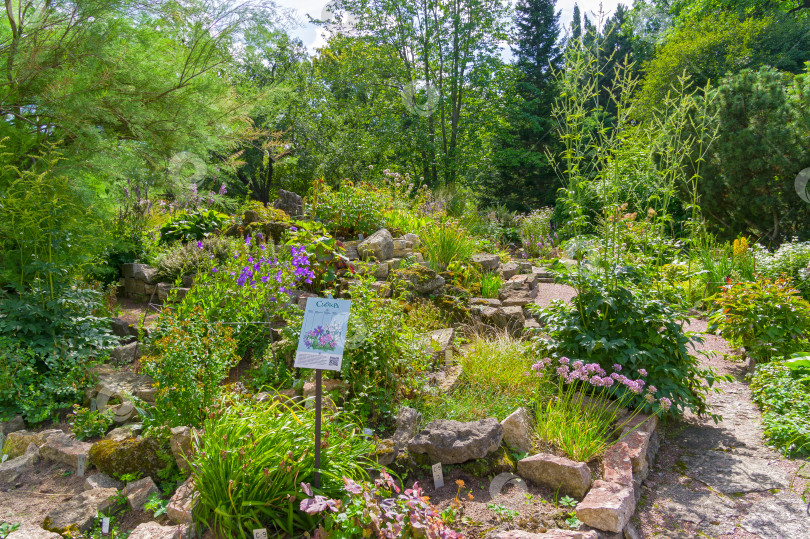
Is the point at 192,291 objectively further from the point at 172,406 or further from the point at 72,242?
the point at 172,406

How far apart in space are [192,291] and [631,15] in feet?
97.1

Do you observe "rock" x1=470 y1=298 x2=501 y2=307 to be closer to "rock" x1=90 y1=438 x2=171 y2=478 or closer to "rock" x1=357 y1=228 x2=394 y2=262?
"rock" x1=357 y1=228 x2=394 y2=262

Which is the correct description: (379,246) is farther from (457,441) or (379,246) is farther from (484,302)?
(457,441)

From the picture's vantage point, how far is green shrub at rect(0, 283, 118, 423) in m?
3.33

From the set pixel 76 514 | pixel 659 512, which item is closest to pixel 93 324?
pixel 76 514

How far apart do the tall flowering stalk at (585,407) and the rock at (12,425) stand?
11.3ft

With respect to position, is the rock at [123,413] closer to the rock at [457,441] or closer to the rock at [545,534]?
the rock at [457,441]

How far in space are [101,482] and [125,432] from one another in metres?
0.45

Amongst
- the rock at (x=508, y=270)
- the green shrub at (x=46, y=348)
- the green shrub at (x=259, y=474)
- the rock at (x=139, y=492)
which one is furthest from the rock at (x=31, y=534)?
the rock at (x=508, y=270)

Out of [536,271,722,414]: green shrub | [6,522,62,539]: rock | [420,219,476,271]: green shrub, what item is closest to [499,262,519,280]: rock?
[420,219,476,271]: green shrub

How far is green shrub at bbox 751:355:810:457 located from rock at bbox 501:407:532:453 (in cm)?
172

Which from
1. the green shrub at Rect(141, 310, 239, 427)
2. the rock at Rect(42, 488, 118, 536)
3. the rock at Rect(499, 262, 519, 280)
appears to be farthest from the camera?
the rock at Rect(499, 262, 519, 280)

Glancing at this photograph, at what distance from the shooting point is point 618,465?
2.62 metres

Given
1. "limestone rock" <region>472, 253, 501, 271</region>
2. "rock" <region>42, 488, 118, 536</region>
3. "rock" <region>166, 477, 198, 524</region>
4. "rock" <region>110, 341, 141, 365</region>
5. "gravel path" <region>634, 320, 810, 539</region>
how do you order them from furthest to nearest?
"limestone rock" <region>472, 253, 501, 271</region>, "rock" <region>110, 341, 141, 365</region>, "gravel path" <region>634, 320, 810, 539</region>, "rock" <region>42, 488, 118, 536</region>, "rock" <region>166, 477, 198, 524</region>
